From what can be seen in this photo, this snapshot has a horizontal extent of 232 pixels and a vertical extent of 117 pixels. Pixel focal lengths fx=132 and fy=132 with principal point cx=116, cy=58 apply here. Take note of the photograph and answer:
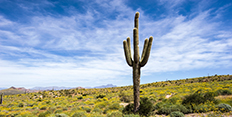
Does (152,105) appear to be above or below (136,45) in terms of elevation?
below

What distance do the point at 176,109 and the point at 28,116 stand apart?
46.2ft

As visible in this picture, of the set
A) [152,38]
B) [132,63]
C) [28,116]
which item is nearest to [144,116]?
[132,63]

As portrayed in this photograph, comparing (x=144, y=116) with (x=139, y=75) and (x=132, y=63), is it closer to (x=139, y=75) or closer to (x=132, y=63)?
(x=139, y=75)

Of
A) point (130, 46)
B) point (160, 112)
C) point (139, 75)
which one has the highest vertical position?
point (130, 46)

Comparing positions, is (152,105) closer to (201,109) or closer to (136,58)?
(201,109)

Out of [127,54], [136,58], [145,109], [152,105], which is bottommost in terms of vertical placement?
[145,109]

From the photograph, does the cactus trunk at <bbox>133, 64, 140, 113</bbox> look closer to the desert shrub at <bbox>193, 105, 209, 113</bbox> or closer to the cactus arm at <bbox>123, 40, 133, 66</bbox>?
the cactus arm at <bbox>123, 40, 133, 66</bbox>

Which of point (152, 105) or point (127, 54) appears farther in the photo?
point (152, 105)

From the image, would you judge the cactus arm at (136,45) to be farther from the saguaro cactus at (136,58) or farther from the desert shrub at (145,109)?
the desert shrub at (145,109)

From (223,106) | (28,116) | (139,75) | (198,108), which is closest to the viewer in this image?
(223,106)

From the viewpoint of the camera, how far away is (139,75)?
35.0 ft

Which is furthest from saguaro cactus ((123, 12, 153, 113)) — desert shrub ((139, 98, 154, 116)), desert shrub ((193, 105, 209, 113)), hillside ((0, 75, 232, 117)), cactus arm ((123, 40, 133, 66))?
desert shrub ((193, 105, 209, 113))

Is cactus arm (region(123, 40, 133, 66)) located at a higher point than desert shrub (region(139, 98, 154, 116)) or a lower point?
higher

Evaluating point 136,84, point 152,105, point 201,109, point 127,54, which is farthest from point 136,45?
point 201,109
